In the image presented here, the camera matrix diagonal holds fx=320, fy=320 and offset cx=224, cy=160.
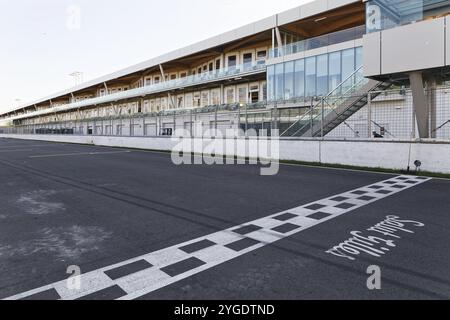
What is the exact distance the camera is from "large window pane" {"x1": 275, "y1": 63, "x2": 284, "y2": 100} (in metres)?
30.0

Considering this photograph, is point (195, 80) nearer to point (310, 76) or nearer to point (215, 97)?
point (215, 97)

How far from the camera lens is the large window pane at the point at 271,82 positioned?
3083 cm

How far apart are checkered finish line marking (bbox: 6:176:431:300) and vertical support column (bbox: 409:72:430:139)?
708 centimetres

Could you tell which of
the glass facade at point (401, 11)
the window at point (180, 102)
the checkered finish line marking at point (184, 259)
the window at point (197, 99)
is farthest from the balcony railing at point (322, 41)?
the checkered finish line marking at point (184, 259)

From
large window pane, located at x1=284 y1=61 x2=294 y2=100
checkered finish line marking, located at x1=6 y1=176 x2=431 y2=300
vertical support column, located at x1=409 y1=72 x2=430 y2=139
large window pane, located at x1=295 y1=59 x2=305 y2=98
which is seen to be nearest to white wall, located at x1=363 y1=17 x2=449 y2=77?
vertical support column, located at x1=409 y1=72 x2=430 y2=139

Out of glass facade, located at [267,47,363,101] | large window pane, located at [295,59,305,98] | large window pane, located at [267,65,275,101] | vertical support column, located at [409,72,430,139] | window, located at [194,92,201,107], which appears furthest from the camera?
window, located at [194,92,201,107]

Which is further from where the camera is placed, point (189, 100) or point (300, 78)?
point (189, 100)

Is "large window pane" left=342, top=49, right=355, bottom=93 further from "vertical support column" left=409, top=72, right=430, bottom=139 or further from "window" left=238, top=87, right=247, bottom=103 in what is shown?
"vertical support column" left=409, top=72, right=430, bottom=139

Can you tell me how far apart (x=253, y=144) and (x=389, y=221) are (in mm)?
11708

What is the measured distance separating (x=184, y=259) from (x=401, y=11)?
12.3 m

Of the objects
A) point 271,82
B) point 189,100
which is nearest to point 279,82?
point 271,82

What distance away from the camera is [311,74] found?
27.6 m
